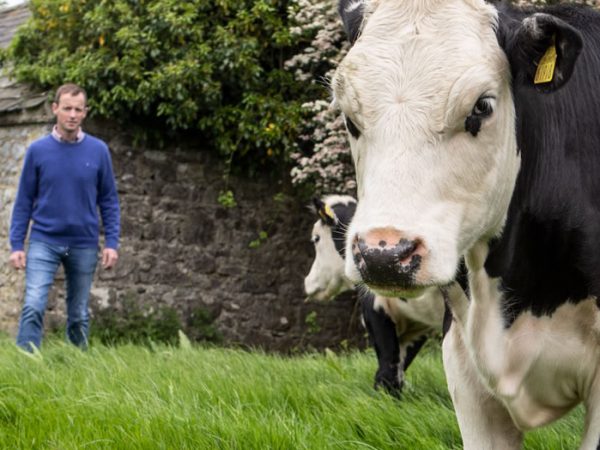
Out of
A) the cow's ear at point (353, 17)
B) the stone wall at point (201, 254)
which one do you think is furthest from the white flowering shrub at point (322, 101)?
the cow's ear at point (353, 17)

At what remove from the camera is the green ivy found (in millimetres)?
11422

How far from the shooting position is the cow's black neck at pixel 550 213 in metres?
3.01

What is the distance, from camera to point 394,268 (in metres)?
2.50

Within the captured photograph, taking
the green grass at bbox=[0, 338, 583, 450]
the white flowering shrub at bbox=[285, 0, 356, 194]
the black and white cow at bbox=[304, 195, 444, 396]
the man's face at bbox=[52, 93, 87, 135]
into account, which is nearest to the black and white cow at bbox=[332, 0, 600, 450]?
Answer: the green grass at bbox=[0, 338, 583, 450]

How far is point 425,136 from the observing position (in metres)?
2.68

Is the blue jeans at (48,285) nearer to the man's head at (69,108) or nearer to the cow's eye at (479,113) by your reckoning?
the man's head at (69,108)

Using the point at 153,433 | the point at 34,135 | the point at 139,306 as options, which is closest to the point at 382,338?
the point at 153,433

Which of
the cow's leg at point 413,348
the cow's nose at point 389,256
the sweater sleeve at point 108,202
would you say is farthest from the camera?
the sweater sleeve at point 108,202

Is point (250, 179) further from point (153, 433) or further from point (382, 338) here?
point (153, 433)

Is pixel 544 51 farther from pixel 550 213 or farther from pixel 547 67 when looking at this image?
pixel 550 213

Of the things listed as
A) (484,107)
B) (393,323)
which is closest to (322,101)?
(393,323)

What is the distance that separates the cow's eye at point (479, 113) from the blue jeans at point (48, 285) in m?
5.35

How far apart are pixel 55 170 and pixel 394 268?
5.54m

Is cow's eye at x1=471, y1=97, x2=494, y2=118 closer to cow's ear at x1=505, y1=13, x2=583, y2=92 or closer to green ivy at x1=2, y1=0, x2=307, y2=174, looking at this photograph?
cow's ear at x1=505, y1=13, x2=583, y2=92
